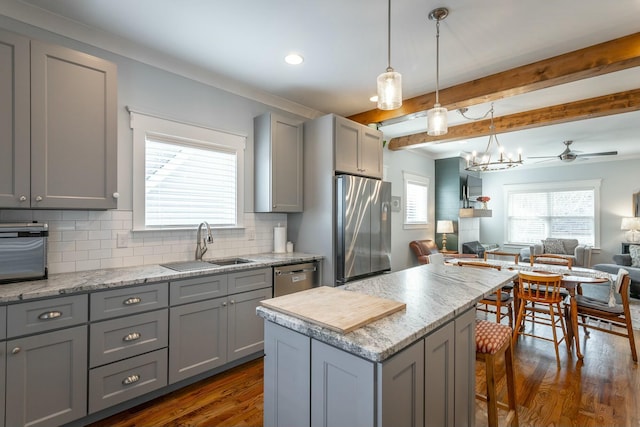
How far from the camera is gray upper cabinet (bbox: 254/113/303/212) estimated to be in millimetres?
3330

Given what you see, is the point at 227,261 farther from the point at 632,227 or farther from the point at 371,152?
the point at 632,227

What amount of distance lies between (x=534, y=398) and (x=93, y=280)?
3.20m

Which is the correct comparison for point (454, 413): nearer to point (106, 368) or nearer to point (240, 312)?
point (240, 312)

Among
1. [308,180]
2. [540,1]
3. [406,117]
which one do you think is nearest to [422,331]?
[540,1]

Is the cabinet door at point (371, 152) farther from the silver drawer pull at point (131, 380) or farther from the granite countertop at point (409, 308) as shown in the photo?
the silver drawer pull at point (131, 380)

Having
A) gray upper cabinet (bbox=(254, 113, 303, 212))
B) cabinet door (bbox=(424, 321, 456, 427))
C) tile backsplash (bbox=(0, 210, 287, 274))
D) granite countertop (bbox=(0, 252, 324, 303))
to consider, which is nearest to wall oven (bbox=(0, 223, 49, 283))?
granite countertop (bbox=(0, 252, 324, 303))

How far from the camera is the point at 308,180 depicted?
3.60 metres

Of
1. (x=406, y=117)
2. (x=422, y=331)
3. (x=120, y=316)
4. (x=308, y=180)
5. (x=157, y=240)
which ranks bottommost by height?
(x=120, y=316)

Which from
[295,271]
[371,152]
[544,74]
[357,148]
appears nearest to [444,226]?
[371,152]

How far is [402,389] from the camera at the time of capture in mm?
1126

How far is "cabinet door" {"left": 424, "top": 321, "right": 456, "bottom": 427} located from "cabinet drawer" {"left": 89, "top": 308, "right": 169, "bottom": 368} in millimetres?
1827

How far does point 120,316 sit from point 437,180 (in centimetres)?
649

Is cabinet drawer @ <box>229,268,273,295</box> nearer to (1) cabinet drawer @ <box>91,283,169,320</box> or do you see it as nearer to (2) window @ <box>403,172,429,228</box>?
(1) cabinet drawer @ <box>91,283,169,320</box>

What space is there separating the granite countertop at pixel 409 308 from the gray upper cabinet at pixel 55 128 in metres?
1.62
